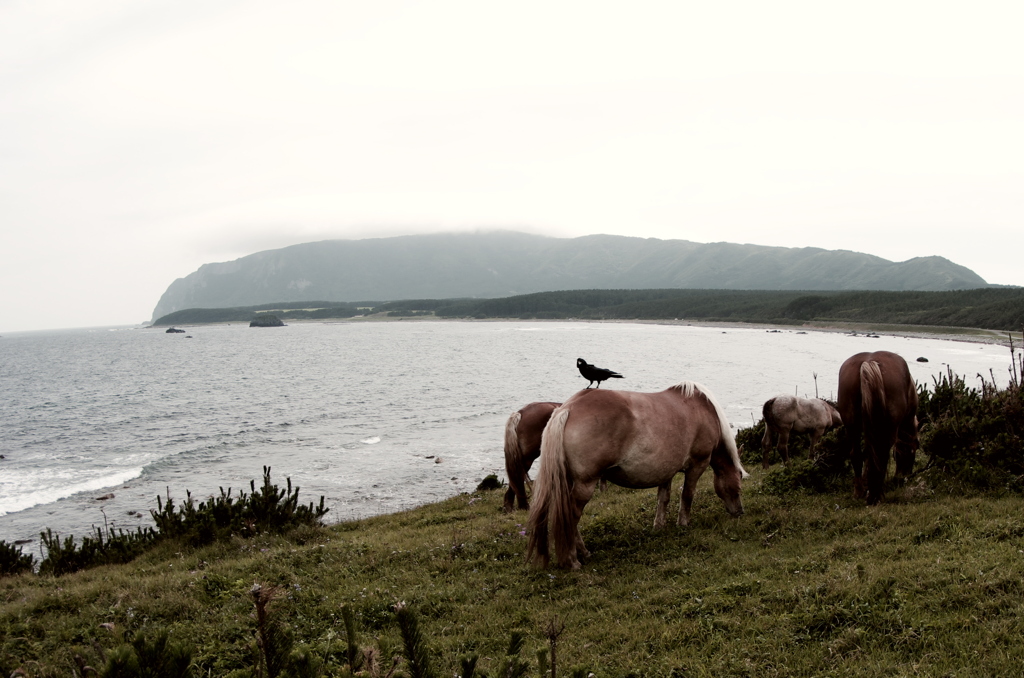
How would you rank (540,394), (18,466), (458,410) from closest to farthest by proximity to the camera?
(18,466), (458,410), (540,394)

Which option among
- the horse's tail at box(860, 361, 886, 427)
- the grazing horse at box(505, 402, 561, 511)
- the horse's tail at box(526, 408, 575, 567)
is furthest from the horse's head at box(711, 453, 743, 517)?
the grazing horse at box(505, 402, 561, 511)

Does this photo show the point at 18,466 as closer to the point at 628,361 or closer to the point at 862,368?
the point at 862,368

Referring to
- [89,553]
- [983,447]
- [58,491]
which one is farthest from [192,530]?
[58,491]

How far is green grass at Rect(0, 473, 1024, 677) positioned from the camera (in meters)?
5.16

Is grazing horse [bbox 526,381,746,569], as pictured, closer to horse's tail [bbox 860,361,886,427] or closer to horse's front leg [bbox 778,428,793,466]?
horse's tail [bbox 860,361,886,427]

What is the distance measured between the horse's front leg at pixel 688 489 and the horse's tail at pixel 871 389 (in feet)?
8.39

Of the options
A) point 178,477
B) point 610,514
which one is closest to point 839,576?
point 610,514

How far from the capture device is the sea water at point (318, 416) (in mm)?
22141

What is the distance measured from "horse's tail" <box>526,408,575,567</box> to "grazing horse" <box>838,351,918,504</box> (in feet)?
15.1

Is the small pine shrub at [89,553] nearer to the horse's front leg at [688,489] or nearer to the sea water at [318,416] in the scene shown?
the sea water at [318,416]

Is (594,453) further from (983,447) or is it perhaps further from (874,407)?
(983,447)

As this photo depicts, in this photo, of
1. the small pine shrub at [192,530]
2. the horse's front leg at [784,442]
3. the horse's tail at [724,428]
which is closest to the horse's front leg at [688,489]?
the horse's tail at [724,428]

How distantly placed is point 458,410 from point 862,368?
3372 centimetres

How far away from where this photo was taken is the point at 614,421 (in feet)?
25.8
